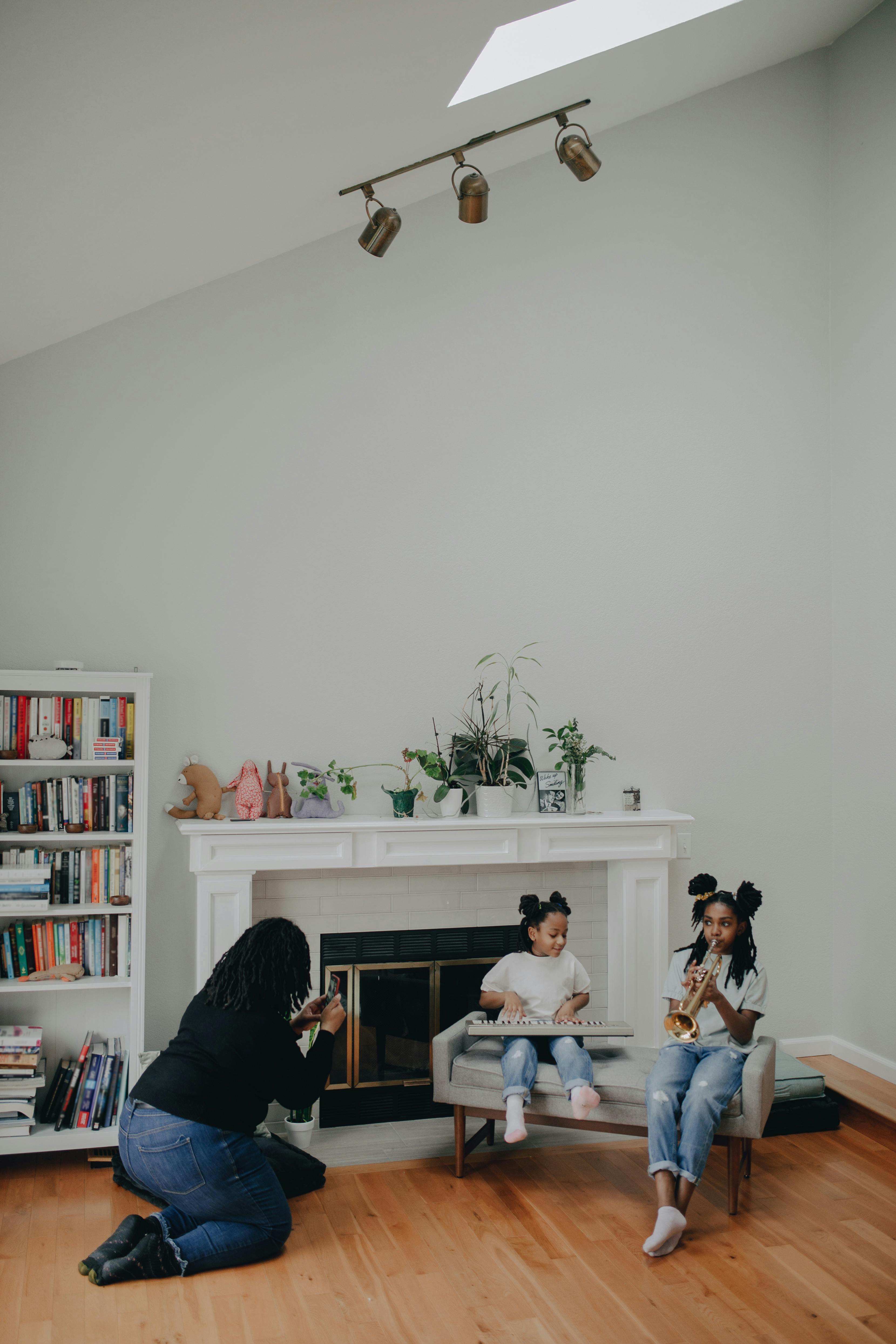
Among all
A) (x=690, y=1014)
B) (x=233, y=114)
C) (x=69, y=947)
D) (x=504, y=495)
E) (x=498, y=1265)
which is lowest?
(x=498, y=1265)

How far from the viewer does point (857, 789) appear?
450 cm

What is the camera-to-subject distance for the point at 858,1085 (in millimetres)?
4191

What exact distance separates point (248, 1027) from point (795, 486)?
3303mm

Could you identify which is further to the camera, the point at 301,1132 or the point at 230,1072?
the point at 301,1132

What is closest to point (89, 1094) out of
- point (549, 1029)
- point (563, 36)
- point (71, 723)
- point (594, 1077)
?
point (71, 723)

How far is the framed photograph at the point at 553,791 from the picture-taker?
13.7 ft

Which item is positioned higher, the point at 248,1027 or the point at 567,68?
the point at 567,68

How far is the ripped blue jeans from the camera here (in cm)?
308

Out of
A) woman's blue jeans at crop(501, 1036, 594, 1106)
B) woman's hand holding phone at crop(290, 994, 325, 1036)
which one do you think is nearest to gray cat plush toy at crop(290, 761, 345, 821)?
woman's hand holding phone at crop(290, 994, 325, 1036)

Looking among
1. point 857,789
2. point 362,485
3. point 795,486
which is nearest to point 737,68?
point 795,486

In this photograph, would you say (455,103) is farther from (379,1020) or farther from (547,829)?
(379,1020)

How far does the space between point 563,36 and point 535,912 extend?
299 centimetres

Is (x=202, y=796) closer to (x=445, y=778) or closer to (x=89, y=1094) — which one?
(x=445, y=778)

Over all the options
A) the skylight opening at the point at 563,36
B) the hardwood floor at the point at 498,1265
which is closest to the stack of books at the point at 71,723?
Result: the hardwood floor at the point at 498,1265
